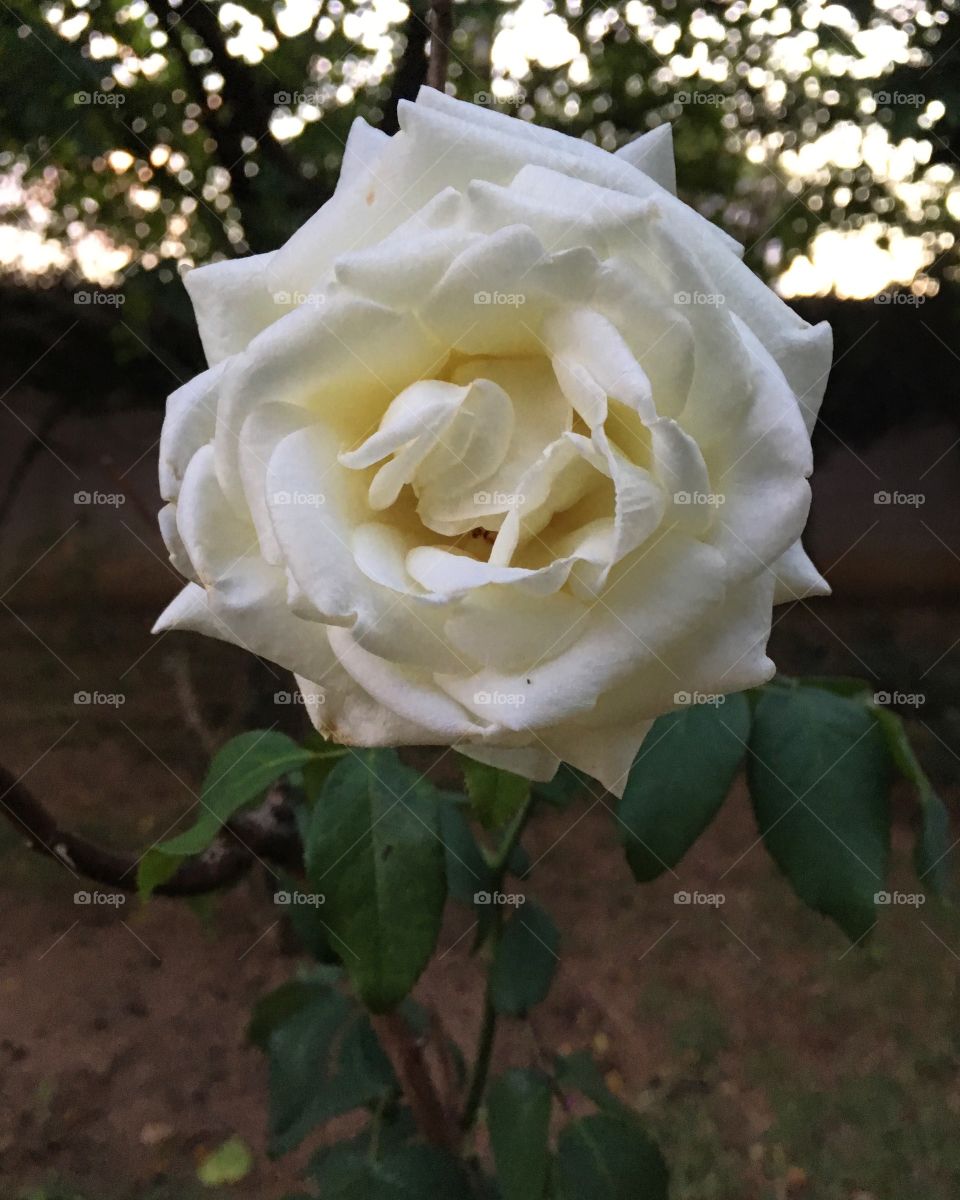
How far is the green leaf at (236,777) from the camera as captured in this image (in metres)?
0.34

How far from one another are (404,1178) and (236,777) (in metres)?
0.21

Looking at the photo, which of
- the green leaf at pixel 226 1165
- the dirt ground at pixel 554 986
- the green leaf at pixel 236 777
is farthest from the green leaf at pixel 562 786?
the green leaf at pixel 226 1165

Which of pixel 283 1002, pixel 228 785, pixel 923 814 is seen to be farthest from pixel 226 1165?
pixel 923 814

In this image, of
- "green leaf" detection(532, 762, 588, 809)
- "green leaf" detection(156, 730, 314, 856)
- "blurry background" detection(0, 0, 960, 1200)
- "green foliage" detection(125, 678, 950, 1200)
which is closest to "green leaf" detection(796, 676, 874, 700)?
"green foliage" detection(125, 678, 950, 1200)

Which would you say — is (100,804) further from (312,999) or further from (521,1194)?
(521,1194)

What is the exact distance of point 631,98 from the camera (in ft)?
1.85

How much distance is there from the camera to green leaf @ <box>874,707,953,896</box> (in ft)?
1.12

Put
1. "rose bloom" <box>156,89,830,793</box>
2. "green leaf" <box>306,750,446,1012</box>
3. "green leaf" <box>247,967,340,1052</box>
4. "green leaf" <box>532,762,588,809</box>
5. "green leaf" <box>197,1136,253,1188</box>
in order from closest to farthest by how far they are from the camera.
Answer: "rose bloom" <box>156,89,830,793</box>, "green leaf" <box>306,750,446,1012</box>, "green leaf" <box>532,762,588,809</box>, "green leaf" <box>247,967,340,1052</box>, "green leaf" <box>197,1136,253,1188</box>

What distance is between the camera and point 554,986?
820mm

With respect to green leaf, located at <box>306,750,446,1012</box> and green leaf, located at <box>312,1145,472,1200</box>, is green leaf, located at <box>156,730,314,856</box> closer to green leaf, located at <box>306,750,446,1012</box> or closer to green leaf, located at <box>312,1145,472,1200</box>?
green leaf, located at <box>306,750,446,1012</box>

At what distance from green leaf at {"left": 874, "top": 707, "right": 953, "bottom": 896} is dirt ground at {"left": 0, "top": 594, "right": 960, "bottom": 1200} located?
380mm

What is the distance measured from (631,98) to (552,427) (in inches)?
18.3

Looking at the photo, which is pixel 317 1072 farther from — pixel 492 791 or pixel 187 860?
pixel 492 791

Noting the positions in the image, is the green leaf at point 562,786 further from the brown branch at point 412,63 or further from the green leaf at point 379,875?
the brown branch at point 412,63
